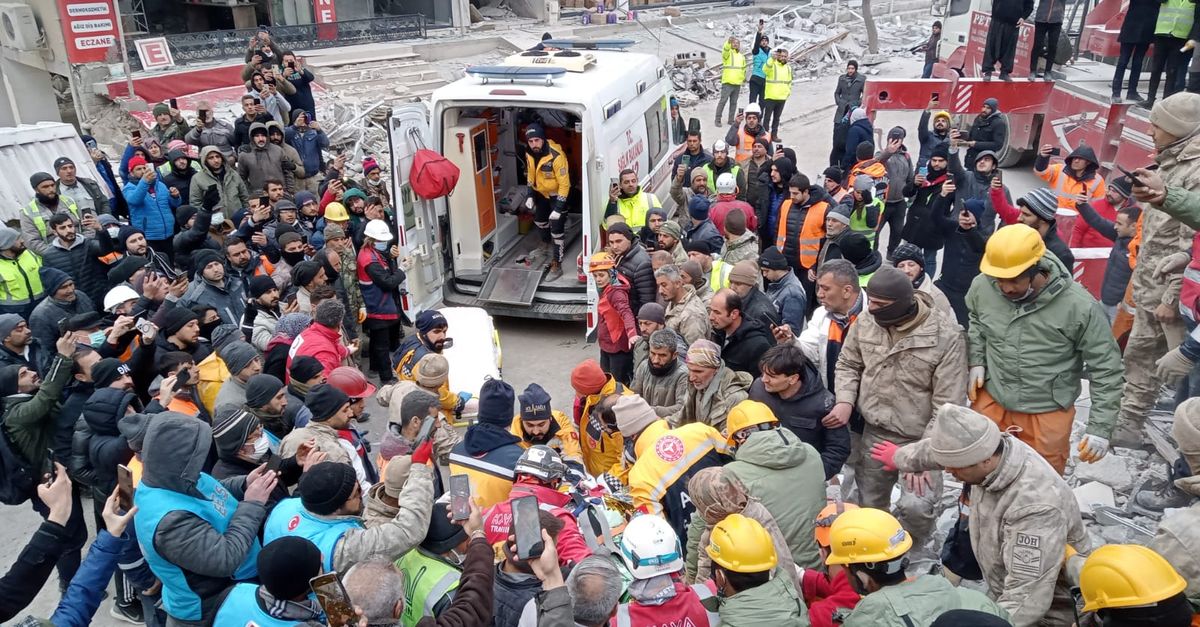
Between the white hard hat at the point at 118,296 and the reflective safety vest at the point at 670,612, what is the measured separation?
4843mm

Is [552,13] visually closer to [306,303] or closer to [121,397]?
[306,303]

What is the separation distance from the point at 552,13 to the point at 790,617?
22.0m

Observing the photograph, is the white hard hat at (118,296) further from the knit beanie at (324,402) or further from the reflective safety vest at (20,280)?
the knit beanie at (324,402)

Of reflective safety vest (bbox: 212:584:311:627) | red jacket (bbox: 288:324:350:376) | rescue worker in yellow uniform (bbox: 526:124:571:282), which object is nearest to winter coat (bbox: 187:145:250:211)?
rescue worker in yellow uniform (bbox: 526:124:571:282)

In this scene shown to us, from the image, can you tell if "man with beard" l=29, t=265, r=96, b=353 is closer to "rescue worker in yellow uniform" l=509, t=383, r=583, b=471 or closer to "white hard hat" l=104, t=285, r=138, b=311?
"white hard hat" l=104, t=285, r=138, b=311

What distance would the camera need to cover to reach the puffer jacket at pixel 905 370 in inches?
166

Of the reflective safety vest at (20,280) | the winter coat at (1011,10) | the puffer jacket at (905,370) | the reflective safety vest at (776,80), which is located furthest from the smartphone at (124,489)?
the reflective safety vest at (776,80)

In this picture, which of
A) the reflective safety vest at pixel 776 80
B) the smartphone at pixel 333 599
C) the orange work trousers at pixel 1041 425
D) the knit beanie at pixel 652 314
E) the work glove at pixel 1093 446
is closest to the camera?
the smartphone at pixel 333 599

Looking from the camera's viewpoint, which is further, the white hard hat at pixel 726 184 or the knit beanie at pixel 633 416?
the white hard hat at pixel 726 184

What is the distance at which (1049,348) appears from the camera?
4.04 meters

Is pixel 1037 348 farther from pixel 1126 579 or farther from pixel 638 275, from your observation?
pixel 638 275

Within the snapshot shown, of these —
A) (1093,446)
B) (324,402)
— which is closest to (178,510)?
(324,402)

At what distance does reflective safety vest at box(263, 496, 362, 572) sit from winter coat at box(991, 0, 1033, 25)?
34.9ft

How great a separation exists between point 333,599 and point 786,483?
195cm
